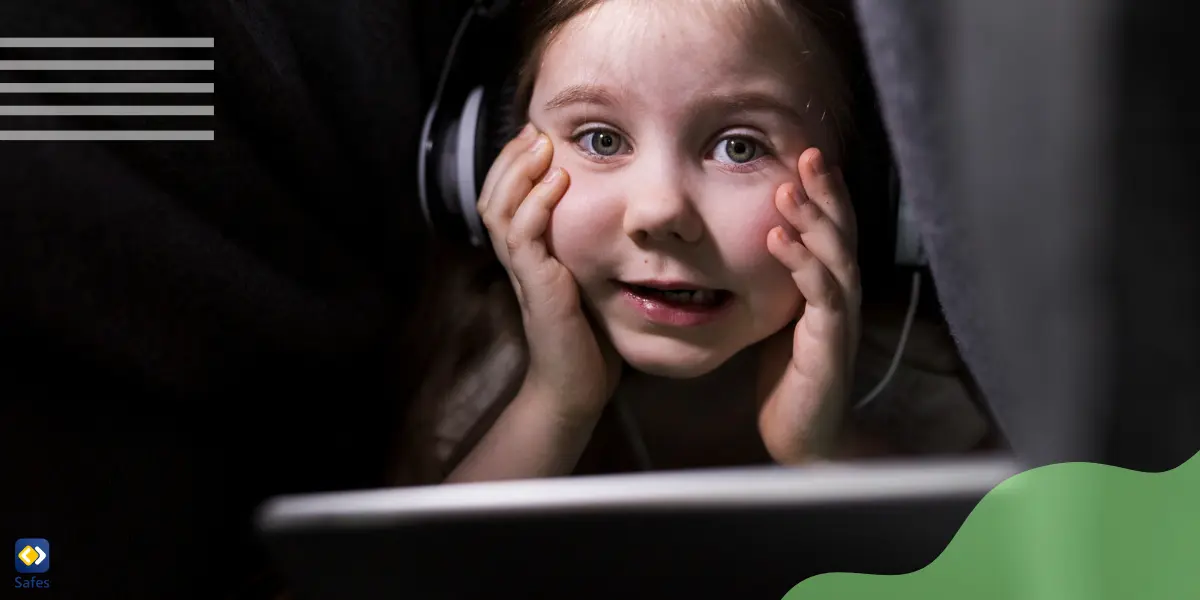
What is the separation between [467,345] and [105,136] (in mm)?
293

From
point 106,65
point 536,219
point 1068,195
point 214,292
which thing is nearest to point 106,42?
point 106,65

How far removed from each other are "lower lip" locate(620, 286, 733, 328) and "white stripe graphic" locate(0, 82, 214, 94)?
303 millimetres

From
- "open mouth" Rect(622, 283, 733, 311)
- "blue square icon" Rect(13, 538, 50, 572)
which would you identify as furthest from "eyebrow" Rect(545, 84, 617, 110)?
"blue square icon" Rect(13, 538, 50, 572)

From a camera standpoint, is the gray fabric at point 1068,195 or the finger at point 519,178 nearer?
the gray fabric at point 1068,195

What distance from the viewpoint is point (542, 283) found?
1.96 ft

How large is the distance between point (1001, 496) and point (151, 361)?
19.9 inches

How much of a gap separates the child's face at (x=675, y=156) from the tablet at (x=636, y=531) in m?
0.12

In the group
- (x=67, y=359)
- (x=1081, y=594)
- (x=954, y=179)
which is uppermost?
(x=954, y=179)

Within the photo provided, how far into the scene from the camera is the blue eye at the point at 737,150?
0.55 meters

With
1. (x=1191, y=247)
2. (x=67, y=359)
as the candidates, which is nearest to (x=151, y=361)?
(x=67, y=359)

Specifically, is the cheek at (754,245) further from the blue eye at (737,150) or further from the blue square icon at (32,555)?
the blue square icon at (32,555)

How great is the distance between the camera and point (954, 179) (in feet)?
1.51

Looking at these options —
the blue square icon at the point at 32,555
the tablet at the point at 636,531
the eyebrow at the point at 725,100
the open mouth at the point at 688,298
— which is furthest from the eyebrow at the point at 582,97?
the blue square icon at the point at 32,555

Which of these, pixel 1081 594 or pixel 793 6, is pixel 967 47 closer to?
pixel 793 6
